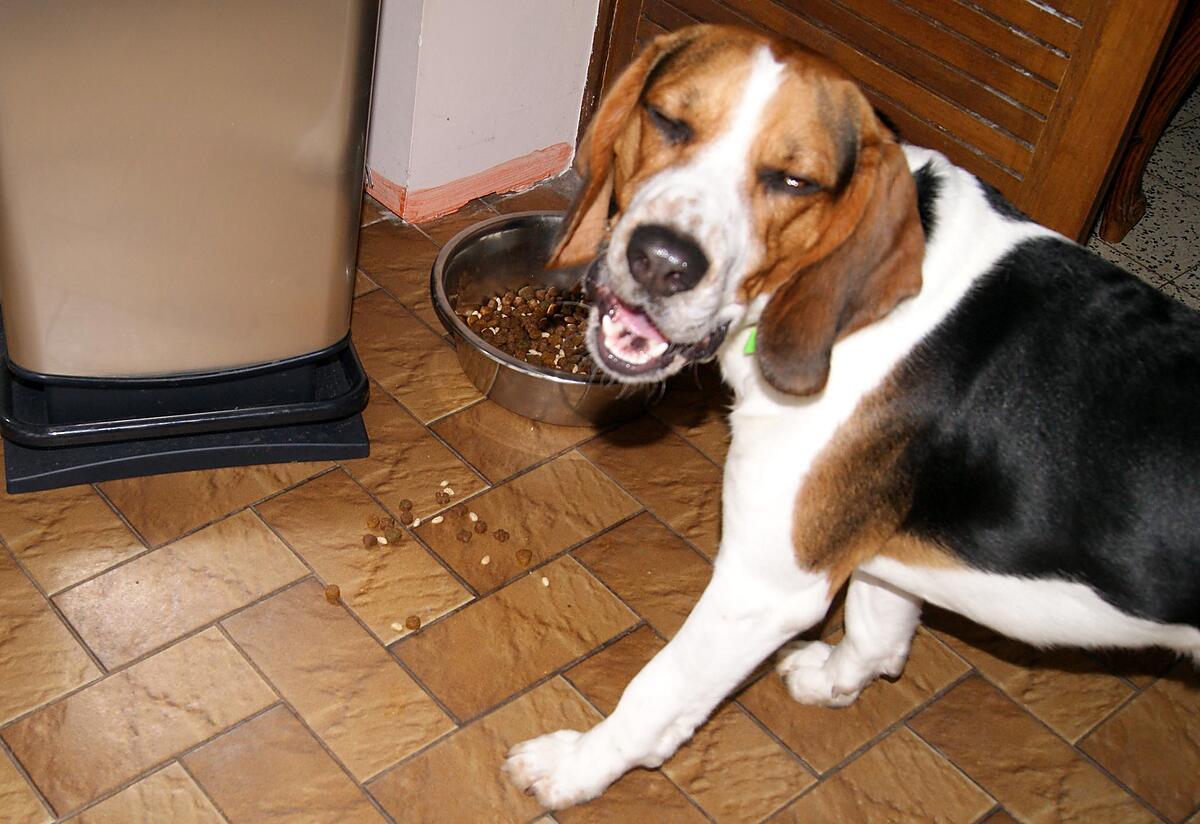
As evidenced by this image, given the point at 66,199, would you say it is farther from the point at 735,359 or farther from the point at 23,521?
the point at 735,359

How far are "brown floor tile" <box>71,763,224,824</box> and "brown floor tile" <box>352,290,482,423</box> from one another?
1.32 meters

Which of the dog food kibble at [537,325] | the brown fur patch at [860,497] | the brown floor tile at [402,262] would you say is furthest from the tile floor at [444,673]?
the brown fur patch at [860,497]

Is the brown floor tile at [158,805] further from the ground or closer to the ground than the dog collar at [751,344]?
closer to the ground

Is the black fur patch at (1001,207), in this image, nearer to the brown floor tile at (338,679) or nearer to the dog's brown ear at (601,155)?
the dog's brown ear at (601,155)

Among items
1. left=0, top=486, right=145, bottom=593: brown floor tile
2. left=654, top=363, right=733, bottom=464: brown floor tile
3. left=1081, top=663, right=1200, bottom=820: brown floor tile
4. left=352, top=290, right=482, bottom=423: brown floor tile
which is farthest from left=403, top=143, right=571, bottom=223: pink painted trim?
left=1081, top=663, right=1200, bottom=820: brown floor tile

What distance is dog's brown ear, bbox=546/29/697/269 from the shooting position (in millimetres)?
2537

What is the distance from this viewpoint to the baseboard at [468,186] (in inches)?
176

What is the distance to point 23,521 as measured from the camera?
129 inches

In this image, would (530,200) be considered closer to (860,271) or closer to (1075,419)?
(860,271)

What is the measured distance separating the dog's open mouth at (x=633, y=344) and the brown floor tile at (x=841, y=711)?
1110 mm

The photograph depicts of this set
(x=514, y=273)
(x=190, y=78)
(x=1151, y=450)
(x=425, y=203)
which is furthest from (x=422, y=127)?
(x=1151, y=450)

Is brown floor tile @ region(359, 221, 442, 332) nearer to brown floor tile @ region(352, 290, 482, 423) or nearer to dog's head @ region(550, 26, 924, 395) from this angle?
brown floor tile @ region(352, 290, 482, 423)

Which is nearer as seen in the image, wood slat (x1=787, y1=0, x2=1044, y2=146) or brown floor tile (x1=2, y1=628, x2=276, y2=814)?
brown floor tile (x1=2, y1=628, x2=276, y2=814)

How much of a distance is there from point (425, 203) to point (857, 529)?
2426mm
